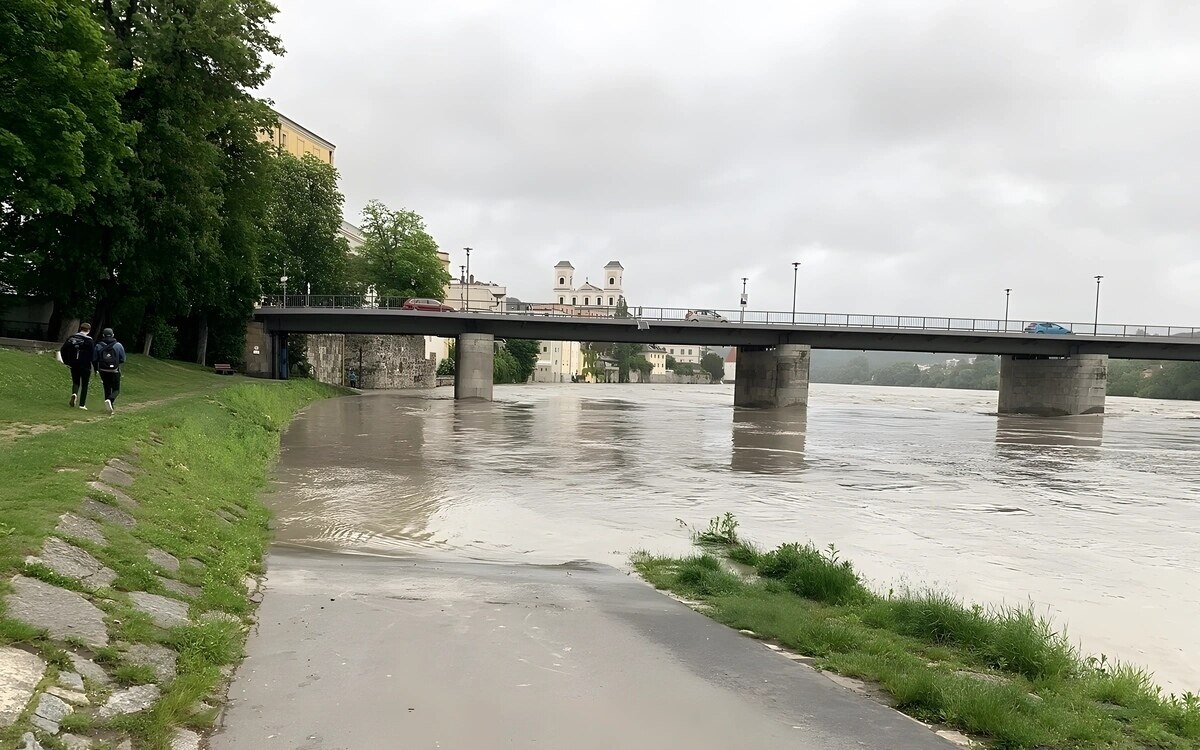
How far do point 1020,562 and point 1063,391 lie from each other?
64489 mm

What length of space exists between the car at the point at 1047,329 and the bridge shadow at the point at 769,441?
22591mm

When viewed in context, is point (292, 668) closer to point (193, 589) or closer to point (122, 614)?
point (122, 614)

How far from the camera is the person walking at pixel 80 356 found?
1889 centimetres

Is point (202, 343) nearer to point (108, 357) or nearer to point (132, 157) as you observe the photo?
point (132, 157)

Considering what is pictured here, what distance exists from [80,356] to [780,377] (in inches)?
2110

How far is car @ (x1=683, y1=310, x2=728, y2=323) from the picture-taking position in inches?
2480

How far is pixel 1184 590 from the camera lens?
38.3 feet

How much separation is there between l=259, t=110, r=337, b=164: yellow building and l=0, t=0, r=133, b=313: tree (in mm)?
71065

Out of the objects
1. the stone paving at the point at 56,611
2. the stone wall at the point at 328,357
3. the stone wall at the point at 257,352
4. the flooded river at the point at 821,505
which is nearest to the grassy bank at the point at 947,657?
the flooded river at the point at 821,505

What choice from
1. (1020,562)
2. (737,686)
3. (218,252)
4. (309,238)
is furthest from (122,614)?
(309,238)

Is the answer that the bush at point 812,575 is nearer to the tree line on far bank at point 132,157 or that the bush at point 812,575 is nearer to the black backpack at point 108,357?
the black backpack at point 108,357

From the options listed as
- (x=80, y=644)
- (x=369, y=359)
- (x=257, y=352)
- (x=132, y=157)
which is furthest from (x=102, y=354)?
(x=369, y=359)

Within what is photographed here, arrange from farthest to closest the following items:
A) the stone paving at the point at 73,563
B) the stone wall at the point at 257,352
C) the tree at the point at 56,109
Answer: the stone wall at the point at 257,352, the tree at the point at 56,109, the stone paving at the point at 73,563

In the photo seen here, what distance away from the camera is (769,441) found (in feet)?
120
